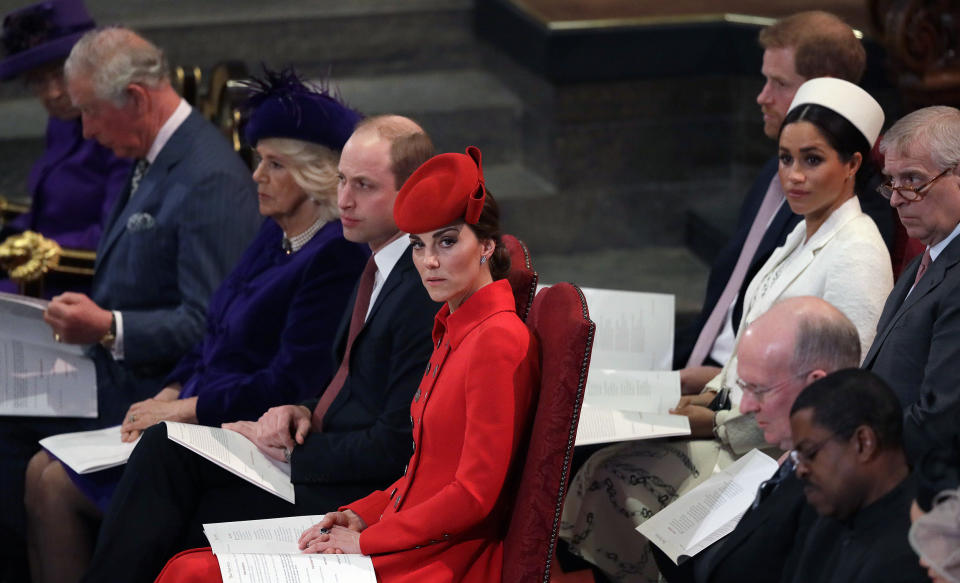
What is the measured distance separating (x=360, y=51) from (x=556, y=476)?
466 centimetres

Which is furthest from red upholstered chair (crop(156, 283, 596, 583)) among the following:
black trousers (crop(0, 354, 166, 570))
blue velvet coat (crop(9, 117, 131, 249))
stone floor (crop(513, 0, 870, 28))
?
stone floor (crop(513, 0, 870, 28))

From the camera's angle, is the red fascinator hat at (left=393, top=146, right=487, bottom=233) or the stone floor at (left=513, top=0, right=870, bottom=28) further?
the stone floor at (left=513, top=0, right=870, bottom=28)

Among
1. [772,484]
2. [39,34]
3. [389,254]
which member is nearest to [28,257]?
[39,34]

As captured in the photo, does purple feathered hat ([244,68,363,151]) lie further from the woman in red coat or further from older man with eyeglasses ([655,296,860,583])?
older man with eyeglasses ([655,296,860,583])

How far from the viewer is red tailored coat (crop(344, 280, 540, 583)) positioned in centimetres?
244

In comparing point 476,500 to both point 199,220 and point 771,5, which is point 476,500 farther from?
point 771,5

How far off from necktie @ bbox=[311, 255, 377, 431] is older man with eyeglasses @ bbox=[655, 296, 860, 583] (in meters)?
1.06

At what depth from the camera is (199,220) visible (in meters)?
3.94

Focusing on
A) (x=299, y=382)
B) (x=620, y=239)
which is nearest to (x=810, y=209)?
(x=299, y=382)

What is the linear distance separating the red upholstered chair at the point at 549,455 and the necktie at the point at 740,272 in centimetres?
121

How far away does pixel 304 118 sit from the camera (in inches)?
133

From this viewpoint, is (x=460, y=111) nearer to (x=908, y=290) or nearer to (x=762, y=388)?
(x=908, y=290)

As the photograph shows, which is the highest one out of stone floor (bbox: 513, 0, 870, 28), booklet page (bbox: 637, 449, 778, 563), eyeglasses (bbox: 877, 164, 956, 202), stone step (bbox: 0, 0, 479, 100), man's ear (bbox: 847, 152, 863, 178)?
eyeglasses (bbox: 877, 164, 956, 202)

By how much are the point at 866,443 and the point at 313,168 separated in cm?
185
